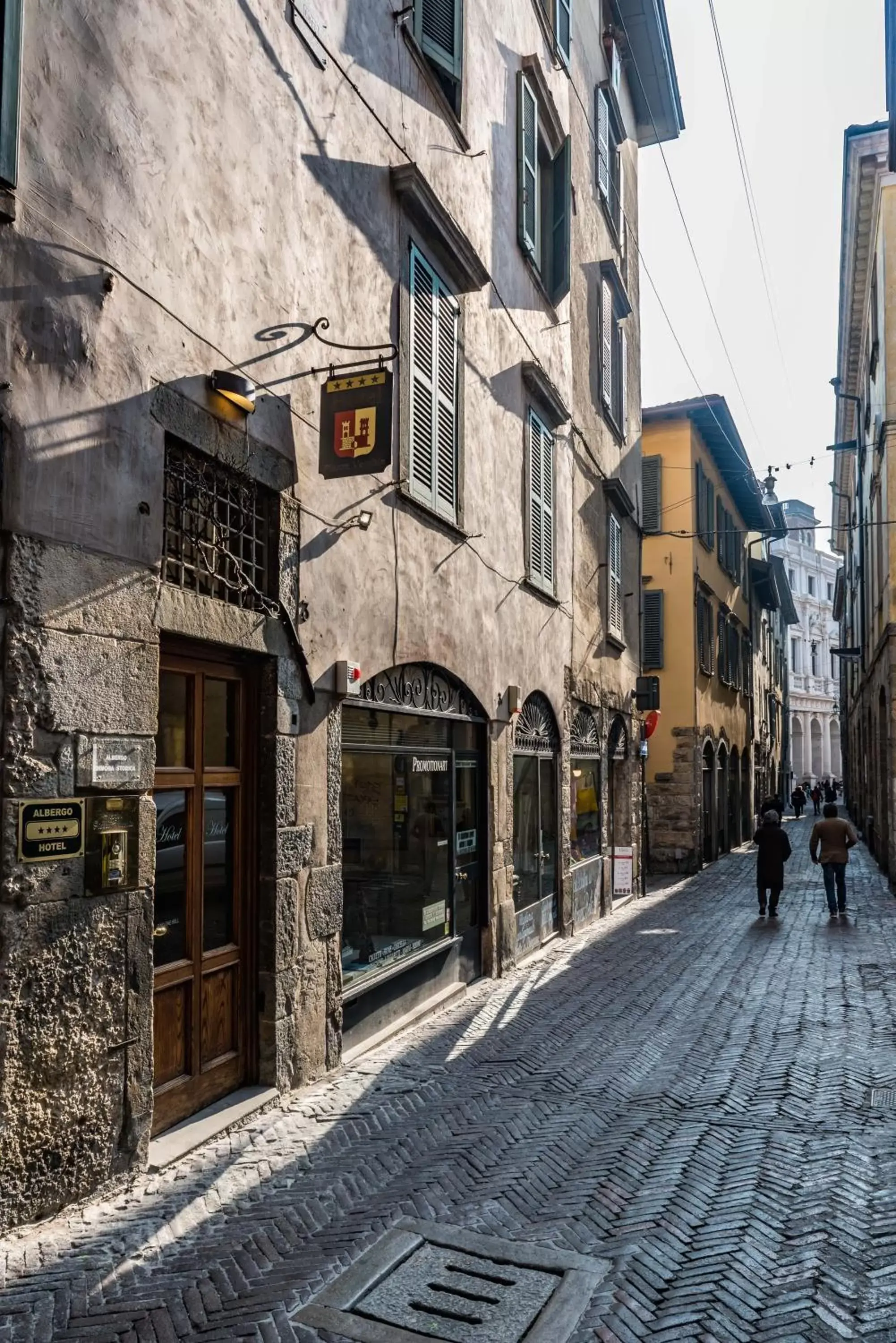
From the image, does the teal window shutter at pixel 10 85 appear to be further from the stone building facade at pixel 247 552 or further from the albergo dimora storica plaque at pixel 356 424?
the albergo dimora storica plaque at pixel 356 424

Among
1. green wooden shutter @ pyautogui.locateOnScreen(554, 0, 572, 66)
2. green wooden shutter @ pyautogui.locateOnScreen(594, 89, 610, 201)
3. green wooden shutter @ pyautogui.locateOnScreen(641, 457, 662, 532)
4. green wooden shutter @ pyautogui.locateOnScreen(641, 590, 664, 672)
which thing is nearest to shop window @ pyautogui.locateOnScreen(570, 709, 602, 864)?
green wooden shutter @ pyautogui.locateOnScreen(641, 590, 664, 672)

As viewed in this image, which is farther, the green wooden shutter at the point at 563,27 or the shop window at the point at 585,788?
the shop window at the point at 585,788

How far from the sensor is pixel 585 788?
14102 millimetres

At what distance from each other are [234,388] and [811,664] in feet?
198

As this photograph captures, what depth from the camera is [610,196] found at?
16391 millimetres

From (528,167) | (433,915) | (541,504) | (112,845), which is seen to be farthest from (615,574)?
(112,845)

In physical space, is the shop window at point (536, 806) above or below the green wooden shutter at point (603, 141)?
below

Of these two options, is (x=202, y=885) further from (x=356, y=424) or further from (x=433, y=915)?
(x=433, y=915)

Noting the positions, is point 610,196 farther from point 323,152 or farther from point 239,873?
point 239,873

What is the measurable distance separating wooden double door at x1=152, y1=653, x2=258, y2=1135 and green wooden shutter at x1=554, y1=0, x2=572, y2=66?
10.6 meters

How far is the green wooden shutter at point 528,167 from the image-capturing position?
36.3ft

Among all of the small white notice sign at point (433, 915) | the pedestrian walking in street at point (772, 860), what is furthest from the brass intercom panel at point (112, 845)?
the pedestrian walking in street at point (772, 860)

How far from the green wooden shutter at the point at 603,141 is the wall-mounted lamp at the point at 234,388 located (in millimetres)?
11883

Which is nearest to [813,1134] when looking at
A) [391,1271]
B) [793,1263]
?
[793,1263]
